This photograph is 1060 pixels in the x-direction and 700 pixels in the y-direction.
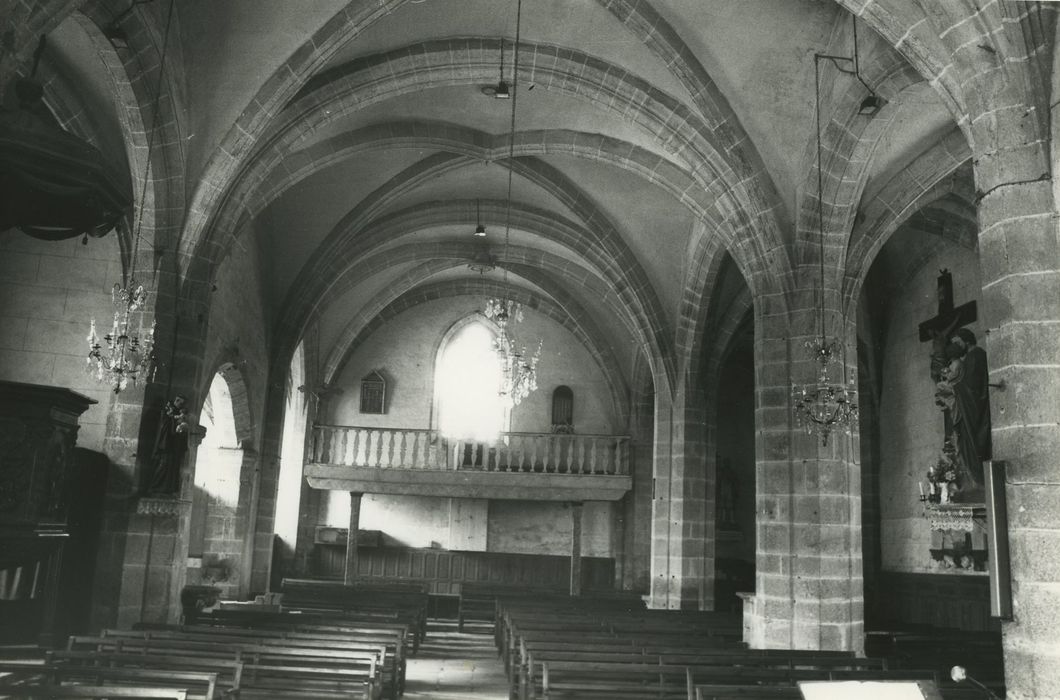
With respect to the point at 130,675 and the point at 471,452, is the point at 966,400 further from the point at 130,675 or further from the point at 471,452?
the point at 471,452

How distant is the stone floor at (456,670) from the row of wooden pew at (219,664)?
3.15 feet

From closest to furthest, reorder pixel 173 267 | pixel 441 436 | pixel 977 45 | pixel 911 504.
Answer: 1. pixel 977 45
2. pixel 173 267
3. pixel 911 504
4. pixel 441 436

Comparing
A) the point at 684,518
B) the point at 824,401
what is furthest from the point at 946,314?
the point at 824,401

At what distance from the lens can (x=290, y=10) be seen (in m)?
11.1

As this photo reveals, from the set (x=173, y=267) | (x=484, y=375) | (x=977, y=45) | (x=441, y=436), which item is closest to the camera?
(x=977, y=45)

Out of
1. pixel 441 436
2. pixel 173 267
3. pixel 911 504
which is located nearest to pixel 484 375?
pixel 441 436

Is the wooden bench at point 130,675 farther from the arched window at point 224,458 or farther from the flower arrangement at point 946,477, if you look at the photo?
the arched window at point 224,458

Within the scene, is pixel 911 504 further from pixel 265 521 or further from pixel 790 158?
pixel 265 521

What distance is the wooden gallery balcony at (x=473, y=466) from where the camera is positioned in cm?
2127

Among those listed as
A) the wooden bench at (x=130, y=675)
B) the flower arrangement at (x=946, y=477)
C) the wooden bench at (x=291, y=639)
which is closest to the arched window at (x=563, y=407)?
the wooden bench at (x=291, y=639)

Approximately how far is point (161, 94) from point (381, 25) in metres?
2.92

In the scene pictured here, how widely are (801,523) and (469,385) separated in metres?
14.2

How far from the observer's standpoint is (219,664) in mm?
7270

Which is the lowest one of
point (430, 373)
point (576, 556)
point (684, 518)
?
point (576, 556)
